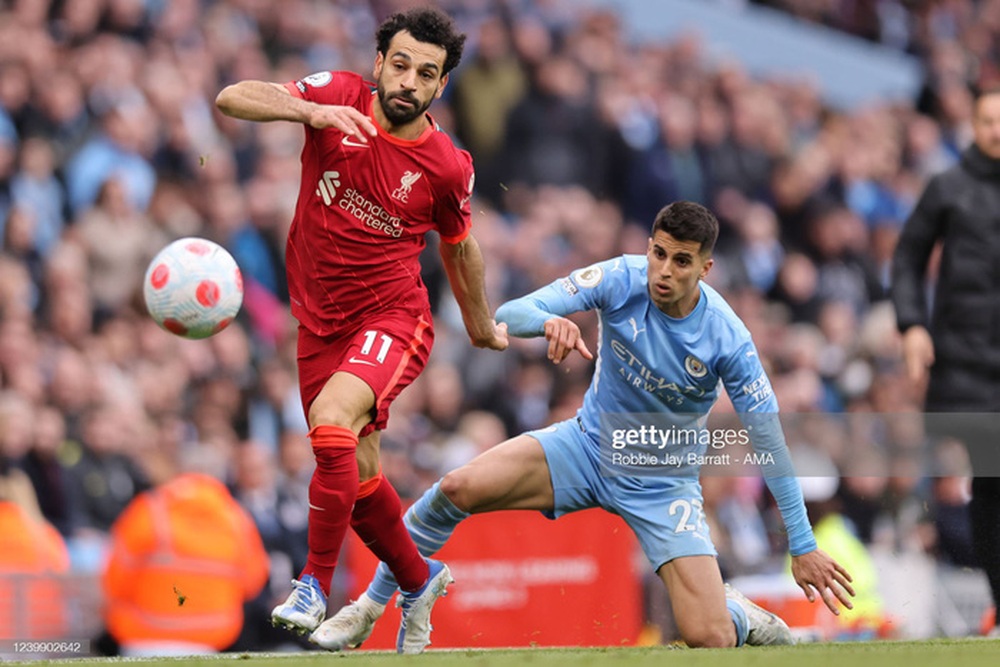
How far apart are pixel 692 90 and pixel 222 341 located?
233 inches

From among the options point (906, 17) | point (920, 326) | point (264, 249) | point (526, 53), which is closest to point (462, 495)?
point (920, 326)

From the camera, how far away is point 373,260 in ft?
22.3

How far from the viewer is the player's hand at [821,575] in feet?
21.6

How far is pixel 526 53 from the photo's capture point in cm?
1334

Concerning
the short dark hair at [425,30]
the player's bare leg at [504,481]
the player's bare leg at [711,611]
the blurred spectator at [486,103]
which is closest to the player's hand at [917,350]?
the player's bare leg at [711,611]

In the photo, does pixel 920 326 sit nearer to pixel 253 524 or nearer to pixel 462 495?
pixel 462 495

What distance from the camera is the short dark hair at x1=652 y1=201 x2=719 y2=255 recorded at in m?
6.81

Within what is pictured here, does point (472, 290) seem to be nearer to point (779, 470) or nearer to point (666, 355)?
point (666, 355)

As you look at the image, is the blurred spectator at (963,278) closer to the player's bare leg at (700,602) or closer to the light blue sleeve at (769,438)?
the light blue sleeve at (769,438)

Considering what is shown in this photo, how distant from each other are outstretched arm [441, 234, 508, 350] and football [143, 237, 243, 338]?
0.90m

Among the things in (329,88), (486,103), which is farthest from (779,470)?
(486,103)

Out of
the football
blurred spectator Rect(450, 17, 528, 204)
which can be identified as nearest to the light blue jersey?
the football

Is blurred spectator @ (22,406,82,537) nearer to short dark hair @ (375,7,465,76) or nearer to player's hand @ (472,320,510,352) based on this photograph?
player's hand @ (472,320,510,352)

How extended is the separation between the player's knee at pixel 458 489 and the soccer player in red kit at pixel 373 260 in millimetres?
319
